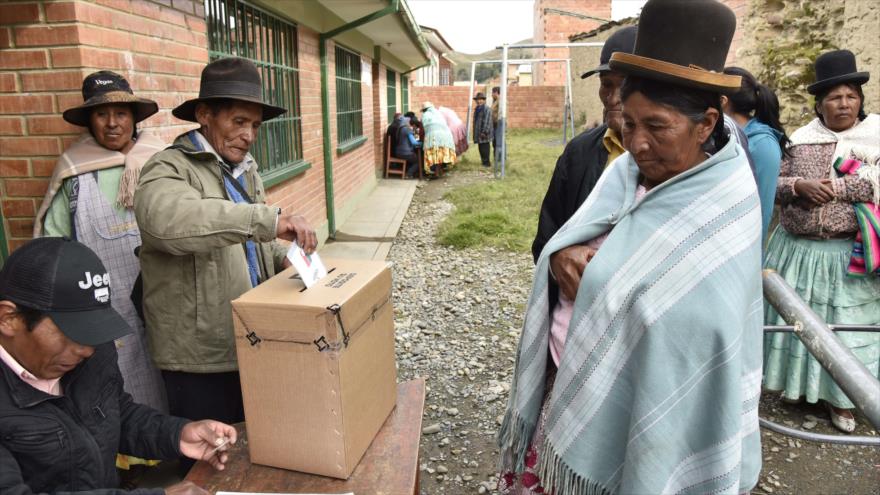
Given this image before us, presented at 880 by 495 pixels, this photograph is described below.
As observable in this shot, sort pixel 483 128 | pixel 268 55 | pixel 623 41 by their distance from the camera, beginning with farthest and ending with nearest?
pixel 483 128 < pixel 268 55 < pixel 623 41

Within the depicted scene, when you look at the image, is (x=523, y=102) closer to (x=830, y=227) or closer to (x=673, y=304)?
(x=830, y=227)

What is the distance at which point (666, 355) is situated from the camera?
1329 millimetres

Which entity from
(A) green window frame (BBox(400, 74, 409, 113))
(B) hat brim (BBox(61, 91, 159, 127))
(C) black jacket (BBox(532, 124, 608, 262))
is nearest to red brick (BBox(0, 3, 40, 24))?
(B) hat brim (BBox(61, 91, 159, 127))

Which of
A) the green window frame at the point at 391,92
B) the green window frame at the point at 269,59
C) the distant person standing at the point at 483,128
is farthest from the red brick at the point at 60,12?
the green window frame at the point at 391,92

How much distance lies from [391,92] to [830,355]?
1497cm

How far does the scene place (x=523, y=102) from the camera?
23922 mm

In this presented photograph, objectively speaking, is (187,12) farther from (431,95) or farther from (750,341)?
(431,95)

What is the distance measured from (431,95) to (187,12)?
20.9 m

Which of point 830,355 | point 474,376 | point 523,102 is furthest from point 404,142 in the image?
point 523,102

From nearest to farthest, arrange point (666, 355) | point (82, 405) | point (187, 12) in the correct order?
1. point (666, 355)
2. point (82, 405)
3. point (187, 12)

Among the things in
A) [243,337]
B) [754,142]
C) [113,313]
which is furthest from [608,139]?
[113,313]

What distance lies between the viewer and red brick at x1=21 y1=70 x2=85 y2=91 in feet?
8.44

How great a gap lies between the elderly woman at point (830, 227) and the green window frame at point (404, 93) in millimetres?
14718

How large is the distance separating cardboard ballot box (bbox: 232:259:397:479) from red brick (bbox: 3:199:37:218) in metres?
1.66
